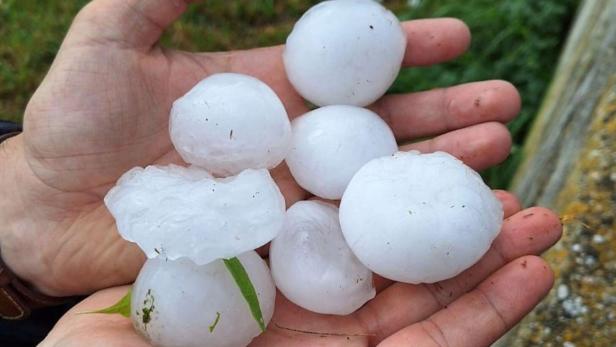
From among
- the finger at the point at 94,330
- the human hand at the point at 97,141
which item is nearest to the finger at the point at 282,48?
the human hand at the point at 97,141

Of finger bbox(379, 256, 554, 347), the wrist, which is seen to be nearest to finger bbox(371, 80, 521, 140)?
finger bbox(379, 256, 554, 347)

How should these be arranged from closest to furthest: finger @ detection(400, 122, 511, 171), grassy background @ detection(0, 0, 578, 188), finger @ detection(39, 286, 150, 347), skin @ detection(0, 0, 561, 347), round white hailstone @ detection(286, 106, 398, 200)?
finger @ detection(39, 286, 150, 347) < skin @ detection(0, 0, 561, 347) < round white hailstone @ detection(286, 106, 398, 200) < finger @ detection(400, 122, 511, 171) < grassy background @ detection(0, 0, 578, 188)

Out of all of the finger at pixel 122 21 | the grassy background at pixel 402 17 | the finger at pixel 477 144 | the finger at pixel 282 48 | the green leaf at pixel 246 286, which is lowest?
the grassy background at pixel 402 17

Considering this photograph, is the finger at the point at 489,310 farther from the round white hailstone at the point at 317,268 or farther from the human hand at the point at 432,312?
the round white hailstone at the point at 317,268

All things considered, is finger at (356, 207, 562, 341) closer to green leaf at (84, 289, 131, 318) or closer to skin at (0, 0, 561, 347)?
skin at (0, 0, 561, 347)

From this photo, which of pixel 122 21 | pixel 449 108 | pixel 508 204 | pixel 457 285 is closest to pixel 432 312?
pixel 457 285
